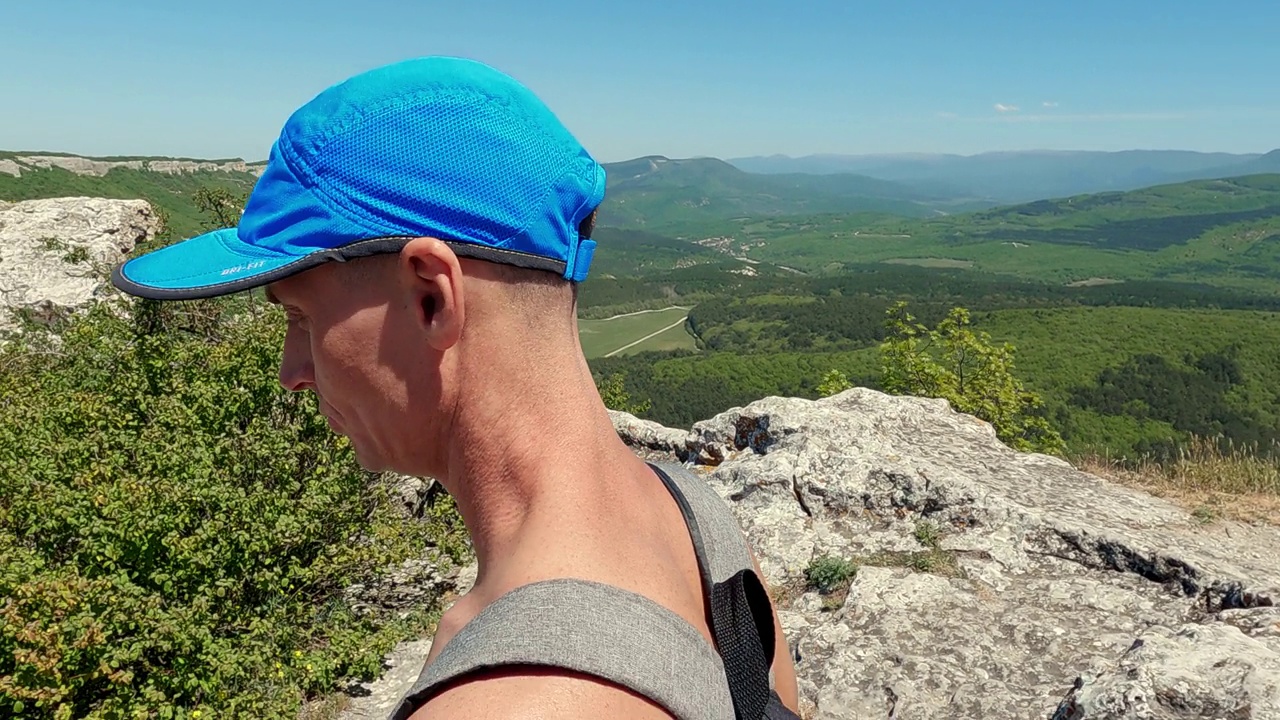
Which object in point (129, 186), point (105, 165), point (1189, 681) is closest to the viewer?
point (1189, 681)

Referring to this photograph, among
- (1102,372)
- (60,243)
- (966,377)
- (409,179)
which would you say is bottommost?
(1102,372)

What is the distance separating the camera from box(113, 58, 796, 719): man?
1.33 m

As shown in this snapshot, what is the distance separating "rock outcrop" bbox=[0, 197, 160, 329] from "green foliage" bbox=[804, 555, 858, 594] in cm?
1672

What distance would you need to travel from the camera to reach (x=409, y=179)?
1340 millimetres

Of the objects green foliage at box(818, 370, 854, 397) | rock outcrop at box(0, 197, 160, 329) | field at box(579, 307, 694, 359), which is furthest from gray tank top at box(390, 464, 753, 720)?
field at box(579, 307, 694, 359)

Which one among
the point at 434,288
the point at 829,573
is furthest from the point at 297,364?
the point at 829,573

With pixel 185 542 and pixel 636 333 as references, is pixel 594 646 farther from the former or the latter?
pixel 636 333

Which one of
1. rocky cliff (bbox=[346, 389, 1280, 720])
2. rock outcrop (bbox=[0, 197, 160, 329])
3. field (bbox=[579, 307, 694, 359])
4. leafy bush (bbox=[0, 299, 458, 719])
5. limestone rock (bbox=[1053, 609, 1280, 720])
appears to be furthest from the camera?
field (bbox=[579, 307, 694, 359])

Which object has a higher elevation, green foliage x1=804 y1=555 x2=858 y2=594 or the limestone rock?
the limestone rock

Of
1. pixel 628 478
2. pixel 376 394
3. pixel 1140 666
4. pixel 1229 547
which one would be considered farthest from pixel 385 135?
pixel 1229 547

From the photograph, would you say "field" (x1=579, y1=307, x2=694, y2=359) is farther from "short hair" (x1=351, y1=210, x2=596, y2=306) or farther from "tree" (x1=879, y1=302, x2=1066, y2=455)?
"short hair" (x1=351, y1=210, x2=596, y2=306)

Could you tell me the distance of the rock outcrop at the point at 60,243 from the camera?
66.3 ft

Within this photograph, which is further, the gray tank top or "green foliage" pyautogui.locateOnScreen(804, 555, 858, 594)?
"green foliage" pyautogui.locateOnScreen(804, 555, 858, 594)

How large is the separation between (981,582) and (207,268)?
21.7 feet
